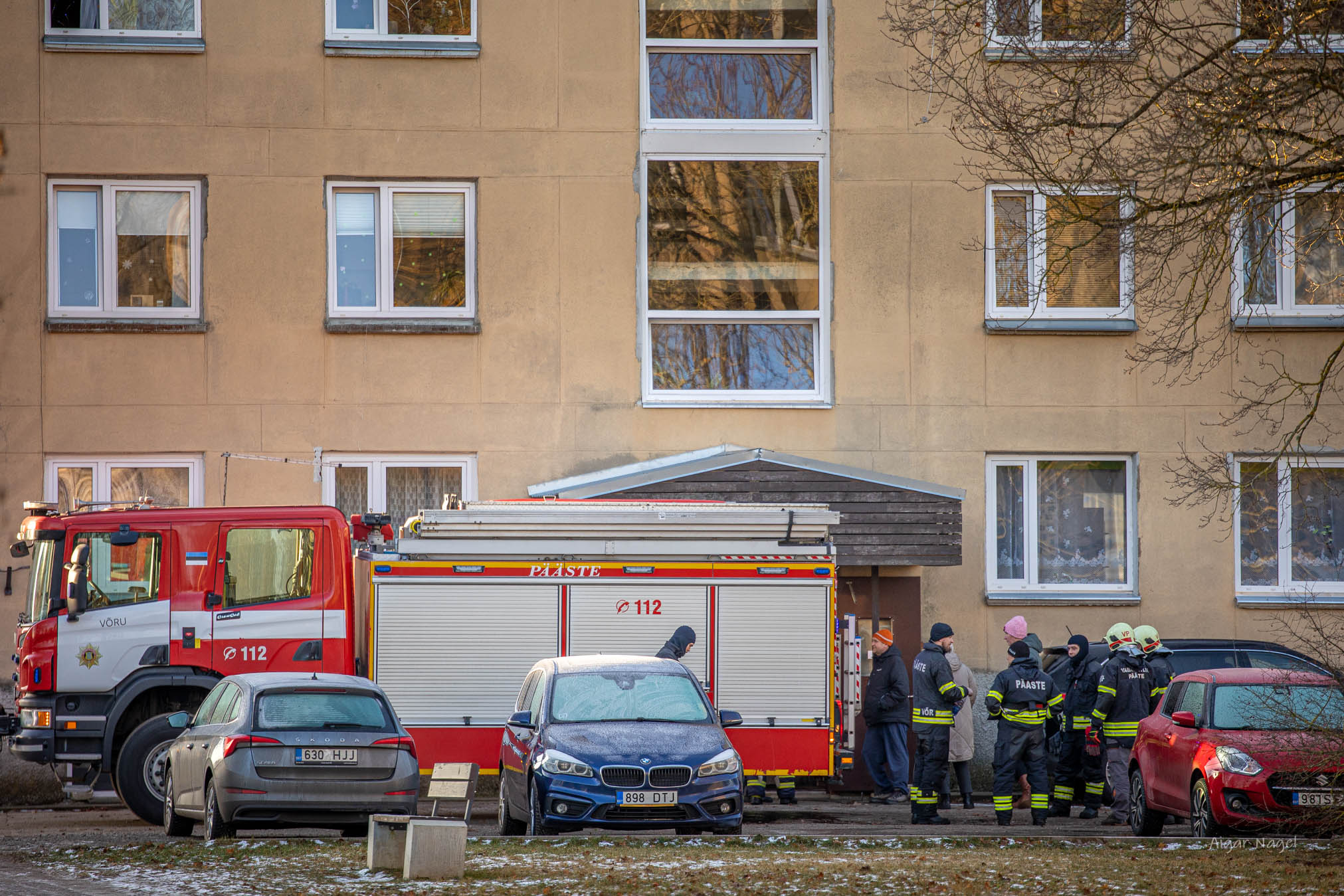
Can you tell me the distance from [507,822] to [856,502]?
5763mm

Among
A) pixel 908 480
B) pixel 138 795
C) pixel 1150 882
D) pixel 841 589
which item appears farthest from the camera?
pixel 841 589

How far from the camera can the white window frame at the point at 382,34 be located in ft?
58.7

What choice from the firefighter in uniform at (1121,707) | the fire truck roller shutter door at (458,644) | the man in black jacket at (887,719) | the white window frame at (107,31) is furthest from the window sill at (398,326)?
the firefighter in uniform at (1121,707)

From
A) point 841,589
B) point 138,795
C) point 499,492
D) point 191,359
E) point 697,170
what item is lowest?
point 138,795

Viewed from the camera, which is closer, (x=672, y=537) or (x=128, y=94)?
(x=672, y=537)

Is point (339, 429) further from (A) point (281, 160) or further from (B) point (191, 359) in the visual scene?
(A) point (281, 160)

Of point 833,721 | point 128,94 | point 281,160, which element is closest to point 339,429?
point 281,160

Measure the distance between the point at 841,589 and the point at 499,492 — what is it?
4154 millimetres

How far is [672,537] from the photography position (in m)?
13.9

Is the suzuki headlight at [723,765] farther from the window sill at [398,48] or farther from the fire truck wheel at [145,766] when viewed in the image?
the window sill at [398,48]

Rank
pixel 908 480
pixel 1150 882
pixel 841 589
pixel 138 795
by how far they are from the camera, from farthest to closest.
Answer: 1. pixel 841 589
2. pixel 908 480
3. pixel 138 795
4. pixel 1150 882

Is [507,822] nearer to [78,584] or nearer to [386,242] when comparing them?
[78,584]

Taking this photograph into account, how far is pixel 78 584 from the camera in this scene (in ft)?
43.6

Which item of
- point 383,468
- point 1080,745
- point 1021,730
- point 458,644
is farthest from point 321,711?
point 1080,745
